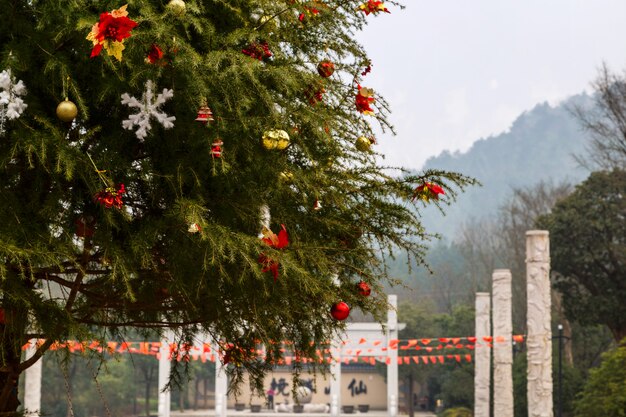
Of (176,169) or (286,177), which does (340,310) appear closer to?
(286,177)

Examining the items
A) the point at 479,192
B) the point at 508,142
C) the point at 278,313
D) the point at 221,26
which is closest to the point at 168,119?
the point at 221,26

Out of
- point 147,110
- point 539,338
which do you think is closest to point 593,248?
point 539,338

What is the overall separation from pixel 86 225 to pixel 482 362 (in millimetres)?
17030

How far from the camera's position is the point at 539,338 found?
12.9 m

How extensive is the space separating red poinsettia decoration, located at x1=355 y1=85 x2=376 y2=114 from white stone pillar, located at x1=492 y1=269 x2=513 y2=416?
11506 millimetres

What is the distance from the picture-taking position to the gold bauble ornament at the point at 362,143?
4863 millimetres

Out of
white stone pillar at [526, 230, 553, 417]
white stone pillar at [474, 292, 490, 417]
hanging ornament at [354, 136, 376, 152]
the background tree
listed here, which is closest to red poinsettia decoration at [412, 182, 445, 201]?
hanging ornament at [354, 136, 376, 152]

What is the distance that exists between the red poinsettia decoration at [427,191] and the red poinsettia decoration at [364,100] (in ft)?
1.55

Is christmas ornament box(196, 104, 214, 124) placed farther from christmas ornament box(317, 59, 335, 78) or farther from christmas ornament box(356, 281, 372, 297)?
christmas ornament box(356, 281, 372, 297)

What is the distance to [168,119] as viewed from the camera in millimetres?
3893

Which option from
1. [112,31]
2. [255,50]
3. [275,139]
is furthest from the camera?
[255,50]

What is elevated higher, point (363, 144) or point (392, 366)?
point (363, 144)

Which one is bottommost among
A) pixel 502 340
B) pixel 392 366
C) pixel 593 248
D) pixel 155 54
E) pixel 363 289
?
pixel 392 366

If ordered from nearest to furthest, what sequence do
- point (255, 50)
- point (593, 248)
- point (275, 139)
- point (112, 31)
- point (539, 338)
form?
point (112, 31) → point (275, 139) → point (255, 50) → point (539, 338) → point (593, 248)
